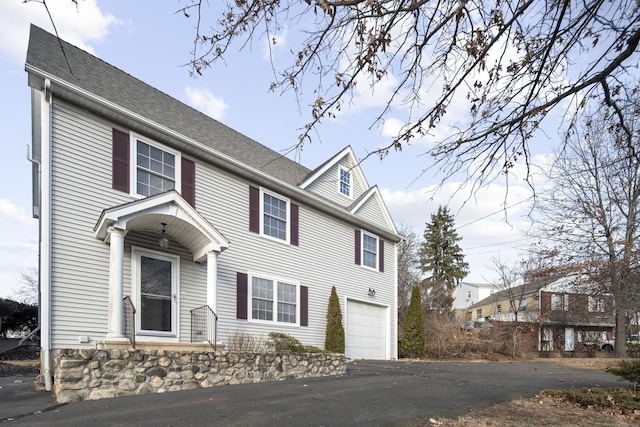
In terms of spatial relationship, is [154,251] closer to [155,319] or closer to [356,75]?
[155,319]

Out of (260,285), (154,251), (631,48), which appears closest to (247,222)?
(260,285)

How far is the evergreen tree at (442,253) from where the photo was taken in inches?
1651

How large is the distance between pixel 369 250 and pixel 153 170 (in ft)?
32.6

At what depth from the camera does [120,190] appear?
1036 cm

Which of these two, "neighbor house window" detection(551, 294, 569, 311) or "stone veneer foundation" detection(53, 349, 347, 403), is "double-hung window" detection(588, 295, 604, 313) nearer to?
"neighbor house window" detection(551, 294, 569, 311)

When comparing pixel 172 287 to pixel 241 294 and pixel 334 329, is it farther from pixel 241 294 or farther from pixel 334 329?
pixel 334 329

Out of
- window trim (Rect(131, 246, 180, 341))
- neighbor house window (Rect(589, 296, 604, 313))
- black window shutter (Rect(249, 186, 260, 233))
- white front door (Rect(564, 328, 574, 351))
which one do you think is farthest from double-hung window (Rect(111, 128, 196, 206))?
white front door (Rect(564, 328, 574, 351))

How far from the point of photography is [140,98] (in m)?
12.3

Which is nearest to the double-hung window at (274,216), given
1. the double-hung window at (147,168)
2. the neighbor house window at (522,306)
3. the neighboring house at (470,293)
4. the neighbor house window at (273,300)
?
the neighbor house window at (273,300)

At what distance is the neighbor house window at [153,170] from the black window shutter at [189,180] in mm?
256

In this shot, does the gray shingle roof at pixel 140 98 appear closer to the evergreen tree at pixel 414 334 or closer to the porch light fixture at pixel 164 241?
the porch light fixture at pixel 164 241

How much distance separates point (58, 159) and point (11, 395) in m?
4.19

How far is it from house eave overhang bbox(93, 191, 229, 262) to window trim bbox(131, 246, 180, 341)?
0.45 metres

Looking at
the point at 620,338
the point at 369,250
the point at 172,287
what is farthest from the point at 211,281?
the point at 620,338
